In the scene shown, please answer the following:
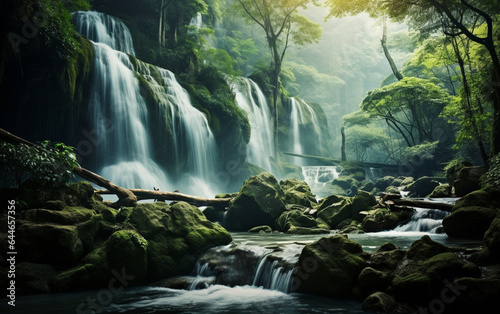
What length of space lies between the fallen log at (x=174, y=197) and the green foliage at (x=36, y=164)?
320cm

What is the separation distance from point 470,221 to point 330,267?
5495 millimetres

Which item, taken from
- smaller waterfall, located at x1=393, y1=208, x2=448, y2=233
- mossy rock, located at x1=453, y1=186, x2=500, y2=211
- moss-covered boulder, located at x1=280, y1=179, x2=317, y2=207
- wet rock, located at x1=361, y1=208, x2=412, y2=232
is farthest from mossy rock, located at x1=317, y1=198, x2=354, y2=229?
mossy rock, located at x1=453, y1=186, x2=500, y2=211

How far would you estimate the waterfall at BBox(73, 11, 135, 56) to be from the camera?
71.1 feet

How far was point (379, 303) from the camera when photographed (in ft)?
16.3

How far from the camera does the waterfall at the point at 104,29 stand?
21.7 metres

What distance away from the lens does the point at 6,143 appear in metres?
7.99

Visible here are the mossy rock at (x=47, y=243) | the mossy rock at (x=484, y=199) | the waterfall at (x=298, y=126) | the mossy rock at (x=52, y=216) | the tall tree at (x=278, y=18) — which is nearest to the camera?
the mossy rock at (x=47, y=243)

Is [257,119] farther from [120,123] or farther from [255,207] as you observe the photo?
[255,207]

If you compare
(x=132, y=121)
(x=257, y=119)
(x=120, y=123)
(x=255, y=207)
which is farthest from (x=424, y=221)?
(x=257, y=119)

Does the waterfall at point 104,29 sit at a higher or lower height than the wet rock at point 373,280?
higher

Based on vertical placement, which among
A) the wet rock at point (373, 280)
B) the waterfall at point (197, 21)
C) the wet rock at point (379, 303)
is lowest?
the wet rock at point (379, 303)

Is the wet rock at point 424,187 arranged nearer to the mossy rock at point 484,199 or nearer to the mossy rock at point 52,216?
the mossy rock at point 484,199

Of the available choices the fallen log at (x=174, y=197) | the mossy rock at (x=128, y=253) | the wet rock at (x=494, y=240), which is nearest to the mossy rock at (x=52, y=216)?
the mossy rock at (x=128, y=253)

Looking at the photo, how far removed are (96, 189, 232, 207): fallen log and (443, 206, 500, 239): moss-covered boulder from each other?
9.91 m
